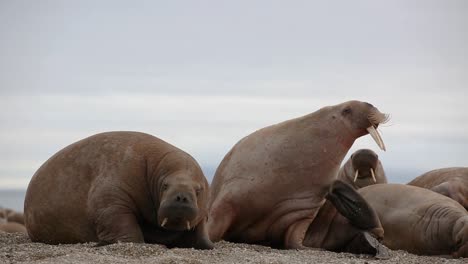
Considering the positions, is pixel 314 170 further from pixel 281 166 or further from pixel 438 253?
pixel 438 253

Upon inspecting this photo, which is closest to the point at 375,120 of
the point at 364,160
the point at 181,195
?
the point at 364,160

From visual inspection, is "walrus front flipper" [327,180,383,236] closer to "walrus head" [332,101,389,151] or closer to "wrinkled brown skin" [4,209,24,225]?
"walrus head" [332,101,389,151]

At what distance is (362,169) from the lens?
1339cm

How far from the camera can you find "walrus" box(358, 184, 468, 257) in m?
10.7

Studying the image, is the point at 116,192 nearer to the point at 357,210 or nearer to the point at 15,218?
the point at 357,210

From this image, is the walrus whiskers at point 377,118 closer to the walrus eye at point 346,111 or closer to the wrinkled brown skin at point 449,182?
the walrus eye at point 346,111

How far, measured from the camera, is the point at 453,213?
11.0 metres

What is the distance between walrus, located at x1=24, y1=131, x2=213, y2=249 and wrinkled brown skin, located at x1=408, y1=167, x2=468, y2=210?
422cm

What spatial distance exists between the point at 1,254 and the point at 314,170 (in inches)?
138

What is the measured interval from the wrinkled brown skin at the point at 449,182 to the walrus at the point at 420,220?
1.22m

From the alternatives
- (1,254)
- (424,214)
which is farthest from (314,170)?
(1,254)

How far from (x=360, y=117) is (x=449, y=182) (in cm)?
253

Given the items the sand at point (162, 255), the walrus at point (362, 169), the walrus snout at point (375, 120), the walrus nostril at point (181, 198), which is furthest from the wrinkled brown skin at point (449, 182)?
the walrus nostril at point (181, 198)

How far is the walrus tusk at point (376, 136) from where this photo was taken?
10576 mm
